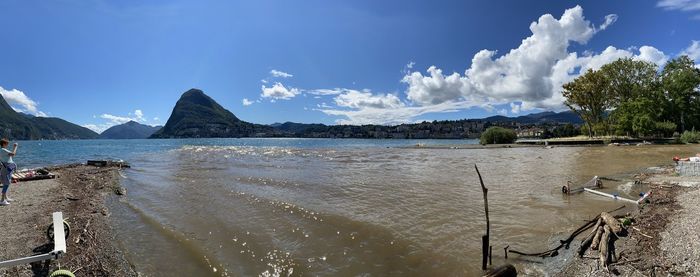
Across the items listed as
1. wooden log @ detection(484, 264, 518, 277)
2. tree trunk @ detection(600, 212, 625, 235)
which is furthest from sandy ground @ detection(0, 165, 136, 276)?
tree trunk @ detection(600, 212, 625, 235)

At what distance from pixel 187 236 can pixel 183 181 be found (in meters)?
15.0

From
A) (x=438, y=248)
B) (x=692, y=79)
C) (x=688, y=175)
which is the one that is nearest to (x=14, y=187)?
(x=438, y=248)

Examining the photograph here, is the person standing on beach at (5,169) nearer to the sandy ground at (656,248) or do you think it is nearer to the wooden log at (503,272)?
the wooden log at (503,272)

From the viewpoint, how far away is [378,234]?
38.4 feet

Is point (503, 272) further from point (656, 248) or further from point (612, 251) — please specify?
point (656, 248)

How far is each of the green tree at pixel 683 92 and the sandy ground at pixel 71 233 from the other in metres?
102

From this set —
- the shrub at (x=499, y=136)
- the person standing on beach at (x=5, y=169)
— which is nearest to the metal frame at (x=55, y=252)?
the person standing on beach at (x=5, y=169)

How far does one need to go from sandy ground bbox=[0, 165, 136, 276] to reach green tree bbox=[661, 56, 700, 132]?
102m

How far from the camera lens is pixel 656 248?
Answer: 8094 millimetres

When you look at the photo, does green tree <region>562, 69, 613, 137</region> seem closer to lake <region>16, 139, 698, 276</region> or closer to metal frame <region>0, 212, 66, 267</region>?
lake <region>16, 139, 698, 276</region>

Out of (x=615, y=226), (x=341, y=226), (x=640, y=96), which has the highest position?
(x=640, y=96)

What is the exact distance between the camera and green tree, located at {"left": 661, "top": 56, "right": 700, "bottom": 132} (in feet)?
241

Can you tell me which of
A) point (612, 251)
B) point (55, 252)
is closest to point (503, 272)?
point (612, 251)

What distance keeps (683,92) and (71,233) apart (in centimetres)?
10503
